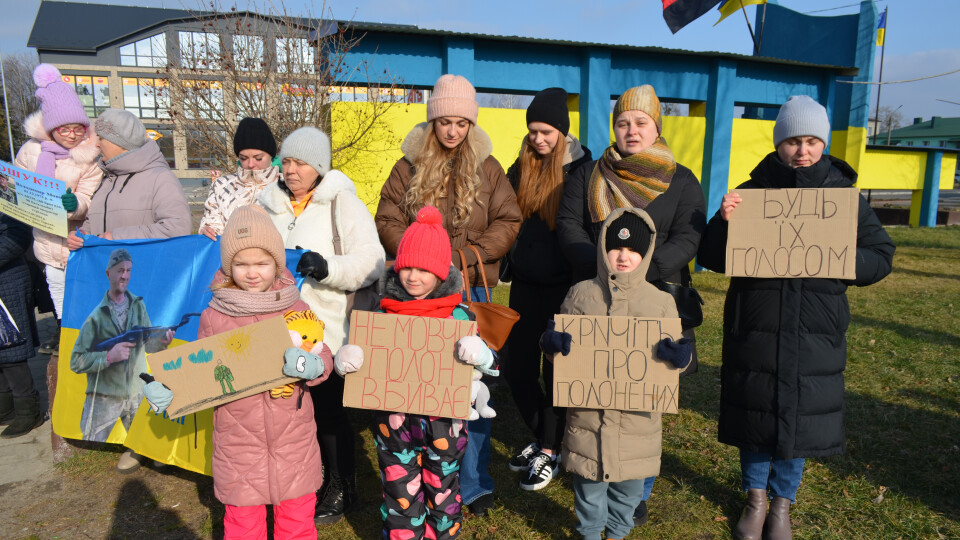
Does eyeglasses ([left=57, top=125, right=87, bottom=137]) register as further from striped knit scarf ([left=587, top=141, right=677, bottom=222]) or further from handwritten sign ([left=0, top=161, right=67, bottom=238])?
striped knit scarf ([left=587, top=141, right=677, bottom=222])

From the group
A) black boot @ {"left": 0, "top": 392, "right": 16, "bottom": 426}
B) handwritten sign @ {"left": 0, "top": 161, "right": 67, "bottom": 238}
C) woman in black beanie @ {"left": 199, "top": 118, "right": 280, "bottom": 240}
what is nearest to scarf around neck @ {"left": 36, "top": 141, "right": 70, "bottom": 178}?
handwritten sign @ {"left": 0, "top": 161, "right": 67, "bottom": 238}

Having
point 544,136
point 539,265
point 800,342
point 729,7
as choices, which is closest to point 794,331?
point 800,342

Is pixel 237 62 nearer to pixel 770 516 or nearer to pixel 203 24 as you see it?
pixel 203 24

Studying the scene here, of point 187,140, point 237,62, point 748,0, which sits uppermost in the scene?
point 748,0

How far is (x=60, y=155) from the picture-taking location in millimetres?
4266

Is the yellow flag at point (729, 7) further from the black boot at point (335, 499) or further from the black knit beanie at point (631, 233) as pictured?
the black boot at point (335, 499)

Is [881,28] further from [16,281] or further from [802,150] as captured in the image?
[16,281]

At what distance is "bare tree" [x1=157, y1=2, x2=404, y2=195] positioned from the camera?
8562mm

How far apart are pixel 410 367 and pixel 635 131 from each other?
1638 millimetres

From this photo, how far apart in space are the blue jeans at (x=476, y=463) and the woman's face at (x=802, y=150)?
1776 millimetres

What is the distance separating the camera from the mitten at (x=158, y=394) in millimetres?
2391

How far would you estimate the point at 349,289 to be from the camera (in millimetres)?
3139

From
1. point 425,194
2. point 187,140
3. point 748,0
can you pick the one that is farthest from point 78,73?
point 425,194

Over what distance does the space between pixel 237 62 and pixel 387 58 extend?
2310 millimetres
